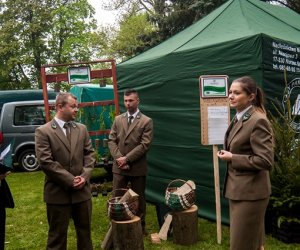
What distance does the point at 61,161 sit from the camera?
12.7 ft

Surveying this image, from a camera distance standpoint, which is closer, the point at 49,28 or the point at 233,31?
the point at 233,31

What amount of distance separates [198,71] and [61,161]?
2689 mm

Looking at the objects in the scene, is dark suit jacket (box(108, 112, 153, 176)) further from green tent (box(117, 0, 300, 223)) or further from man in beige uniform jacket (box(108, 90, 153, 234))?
green tent (box(117, 0, 300, 223))

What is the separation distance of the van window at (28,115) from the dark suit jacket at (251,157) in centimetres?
879

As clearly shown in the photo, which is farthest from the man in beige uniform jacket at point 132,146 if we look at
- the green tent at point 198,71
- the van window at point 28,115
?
the van window at point 28,115

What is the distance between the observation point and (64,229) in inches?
155

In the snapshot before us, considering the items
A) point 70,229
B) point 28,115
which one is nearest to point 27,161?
point 28,115

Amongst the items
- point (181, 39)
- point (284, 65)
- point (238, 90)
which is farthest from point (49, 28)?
point (238, 90)

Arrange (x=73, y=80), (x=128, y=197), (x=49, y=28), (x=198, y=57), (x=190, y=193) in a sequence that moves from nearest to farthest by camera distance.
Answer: (x=128, y=197), (x=190, y=193), (x=198, y=57), (x=73, y=80), (x=49, y=28)

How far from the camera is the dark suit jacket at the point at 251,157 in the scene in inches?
117

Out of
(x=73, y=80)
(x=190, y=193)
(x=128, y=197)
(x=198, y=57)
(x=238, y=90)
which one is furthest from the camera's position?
(x=73, y=80)

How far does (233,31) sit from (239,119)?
9.80 ft

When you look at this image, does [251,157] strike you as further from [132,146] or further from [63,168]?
[132,146]

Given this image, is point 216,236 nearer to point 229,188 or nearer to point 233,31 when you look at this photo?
point 229,188
